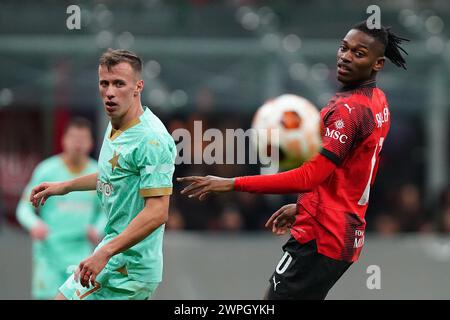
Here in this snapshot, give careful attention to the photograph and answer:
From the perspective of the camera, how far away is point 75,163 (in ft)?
27.1

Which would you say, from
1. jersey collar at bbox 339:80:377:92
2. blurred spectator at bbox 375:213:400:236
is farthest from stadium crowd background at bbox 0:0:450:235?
jersey collar at bbox 339:80:377:92

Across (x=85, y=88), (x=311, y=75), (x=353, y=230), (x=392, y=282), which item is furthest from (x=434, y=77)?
(x=353, y=230)

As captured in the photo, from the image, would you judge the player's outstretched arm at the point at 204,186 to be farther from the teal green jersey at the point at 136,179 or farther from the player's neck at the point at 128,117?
the player's neck at the point at 128,117

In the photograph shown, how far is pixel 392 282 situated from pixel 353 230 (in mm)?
4634

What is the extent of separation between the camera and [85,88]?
11180mm

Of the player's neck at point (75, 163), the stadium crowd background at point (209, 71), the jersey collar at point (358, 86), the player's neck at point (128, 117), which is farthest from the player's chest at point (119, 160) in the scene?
the stadium crowd background at point (209, 71)

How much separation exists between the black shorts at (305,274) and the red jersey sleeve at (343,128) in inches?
20.1

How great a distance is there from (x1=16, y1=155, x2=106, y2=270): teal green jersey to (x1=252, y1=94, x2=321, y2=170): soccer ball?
3.13m

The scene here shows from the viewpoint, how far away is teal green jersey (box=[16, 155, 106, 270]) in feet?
26.5

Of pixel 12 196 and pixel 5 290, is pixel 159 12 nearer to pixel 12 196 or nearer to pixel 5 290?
pixel 12 196

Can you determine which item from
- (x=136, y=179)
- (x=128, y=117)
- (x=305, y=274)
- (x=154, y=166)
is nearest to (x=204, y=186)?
(x=154, y=166)

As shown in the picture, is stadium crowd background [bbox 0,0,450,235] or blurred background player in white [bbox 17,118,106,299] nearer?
blurred background player in white [bbox 17,118,106,299]

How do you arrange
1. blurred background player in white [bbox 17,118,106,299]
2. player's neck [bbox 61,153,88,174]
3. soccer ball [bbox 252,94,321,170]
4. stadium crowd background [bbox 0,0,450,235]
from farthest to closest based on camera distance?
stadium crowd background [bbox 0,0,450,235], player's neck [bbox 61,153,88,174], blurred background player in white [bbox 17,118,106,299], soccer ball [bbox 252,94,321,170]

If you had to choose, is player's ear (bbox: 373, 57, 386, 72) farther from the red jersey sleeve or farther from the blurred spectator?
the blurred spectator
